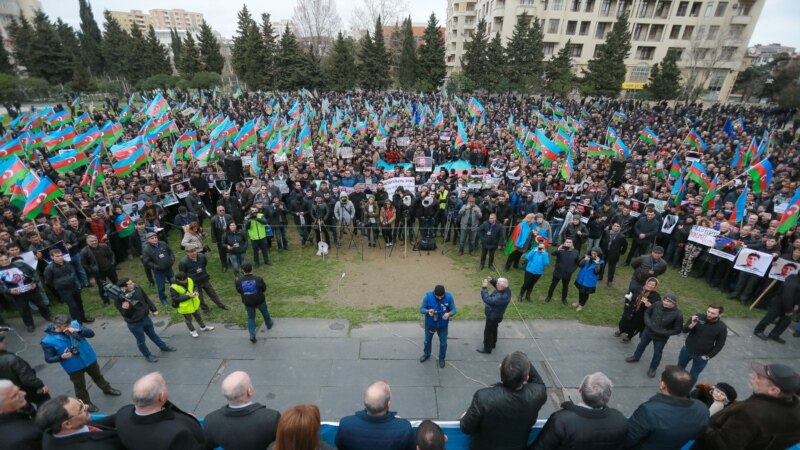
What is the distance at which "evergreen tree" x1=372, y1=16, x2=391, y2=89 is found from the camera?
49531 millimetres

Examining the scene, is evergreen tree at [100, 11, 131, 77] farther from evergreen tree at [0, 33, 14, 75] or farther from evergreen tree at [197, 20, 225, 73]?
evergreen tree at [197, 20, 225, 73]

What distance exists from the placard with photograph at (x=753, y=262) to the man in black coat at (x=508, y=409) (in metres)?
7.97

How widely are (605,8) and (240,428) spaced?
68627 millimetres

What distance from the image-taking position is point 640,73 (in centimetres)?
5712

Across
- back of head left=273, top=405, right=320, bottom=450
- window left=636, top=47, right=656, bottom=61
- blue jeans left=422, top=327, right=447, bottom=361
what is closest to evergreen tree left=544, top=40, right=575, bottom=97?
window left=636, top=47, right=656, bottom=61

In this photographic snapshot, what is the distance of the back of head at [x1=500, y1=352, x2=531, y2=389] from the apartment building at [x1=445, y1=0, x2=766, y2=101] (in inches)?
2216

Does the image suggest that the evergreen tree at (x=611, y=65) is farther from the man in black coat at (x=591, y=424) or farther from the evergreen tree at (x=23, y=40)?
the evergreen tree at (x=23, y=40)

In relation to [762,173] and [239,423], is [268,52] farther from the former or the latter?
[239,423]

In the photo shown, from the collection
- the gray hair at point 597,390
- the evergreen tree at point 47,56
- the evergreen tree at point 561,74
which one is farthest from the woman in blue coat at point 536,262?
the evergreen tree at point 47,56

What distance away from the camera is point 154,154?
16000mm

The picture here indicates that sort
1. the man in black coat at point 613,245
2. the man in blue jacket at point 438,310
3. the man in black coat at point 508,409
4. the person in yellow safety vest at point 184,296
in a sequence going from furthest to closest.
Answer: the man in black coat at point 613,245 → the person in yellow safety vest at point 184,296 → the man in blue jacket at point 438,310 → the man in black coat at point 508,409

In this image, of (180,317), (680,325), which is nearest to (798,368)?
(680,325)

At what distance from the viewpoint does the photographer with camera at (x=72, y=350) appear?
5094 mm

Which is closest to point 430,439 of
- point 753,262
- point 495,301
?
point 495,301
